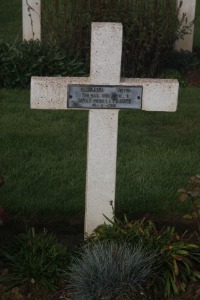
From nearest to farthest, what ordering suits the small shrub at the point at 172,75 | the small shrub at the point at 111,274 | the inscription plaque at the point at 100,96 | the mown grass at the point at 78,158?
the small shrub at the point at 111,274 < the inscription plaque at the point at 100,96 < the mown grass at the point at 78,158 < the small shrub at the point at 172,75

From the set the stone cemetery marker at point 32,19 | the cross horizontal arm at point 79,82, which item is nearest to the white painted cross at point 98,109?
the cross horizontal arm at point 79,82

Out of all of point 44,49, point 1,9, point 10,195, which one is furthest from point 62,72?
point 1,9

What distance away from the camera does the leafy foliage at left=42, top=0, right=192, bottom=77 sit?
32.0 ft

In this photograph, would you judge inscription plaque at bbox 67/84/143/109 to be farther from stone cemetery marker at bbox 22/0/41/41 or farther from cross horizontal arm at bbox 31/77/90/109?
stone cemetery marker at bbox 22/0/41/41

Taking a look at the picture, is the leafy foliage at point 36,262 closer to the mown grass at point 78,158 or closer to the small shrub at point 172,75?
the mown grass at point 78,158

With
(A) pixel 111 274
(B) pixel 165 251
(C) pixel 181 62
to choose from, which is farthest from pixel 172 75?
(A) pixel 111 274

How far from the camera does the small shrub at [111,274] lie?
407 cm

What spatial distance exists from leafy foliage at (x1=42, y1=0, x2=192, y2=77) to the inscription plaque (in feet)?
17.7

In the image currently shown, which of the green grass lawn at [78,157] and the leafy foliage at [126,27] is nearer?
the green grass lawn at [78,157]

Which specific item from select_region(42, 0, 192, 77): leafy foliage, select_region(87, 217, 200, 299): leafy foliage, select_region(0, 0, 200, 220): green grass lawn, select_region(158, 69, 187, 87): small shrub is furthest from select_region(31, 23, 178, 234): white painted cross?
select_region(158, 69, 187, 87): small shrub

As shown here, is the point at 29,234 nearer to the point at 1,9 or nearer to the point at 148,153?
the point at 148,153

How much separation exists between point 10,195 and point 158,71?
528 centimetres

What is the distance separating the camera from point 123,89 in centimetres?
440

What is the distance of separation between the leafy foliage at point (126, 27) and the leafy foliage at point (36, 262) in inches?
223
